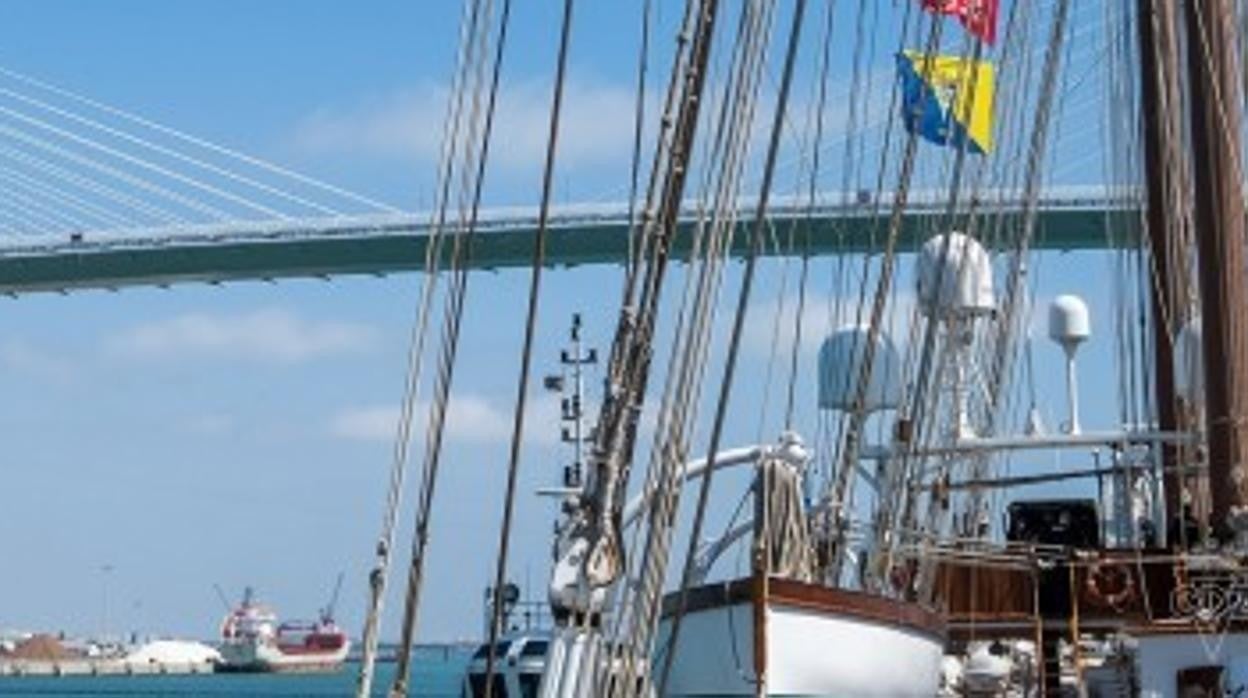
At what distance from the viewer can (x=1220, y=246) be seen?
574 inches

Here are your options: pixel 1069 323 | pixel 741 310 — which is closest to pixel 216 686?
pixel 1069 323

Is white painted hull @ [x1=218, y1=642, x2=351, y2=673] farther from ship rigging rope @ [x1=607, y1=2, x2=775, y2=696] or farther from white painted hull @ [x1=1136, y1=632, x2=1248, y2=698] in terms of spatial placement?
ship rigging rope @ [x1=607, y1=2, x2=775, y2=696]

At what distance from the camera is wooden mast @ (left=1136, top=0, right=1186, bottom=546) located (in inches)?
659

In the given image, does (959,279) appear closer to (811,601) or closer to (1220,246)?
(1220,246)

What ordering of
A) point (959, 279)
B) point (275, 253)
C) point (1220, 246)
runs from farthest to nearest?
1. point (275, 253)
2. point (959, 279)
3. point (1220, 246)

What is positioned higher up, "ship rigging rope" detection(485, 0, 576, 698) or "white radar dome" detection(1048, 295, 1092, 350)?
"white radar dome" detection(1048, 295, 1092, 350)

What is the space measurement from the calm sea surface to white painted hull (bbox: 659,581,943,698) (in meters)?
65.9

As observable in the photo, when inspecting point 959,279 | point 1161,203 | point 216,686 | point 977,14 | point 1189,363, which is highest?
point 216,686

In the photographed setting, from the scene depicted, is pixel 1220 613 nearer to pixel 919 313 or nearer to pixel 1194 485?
pixel 1194 485

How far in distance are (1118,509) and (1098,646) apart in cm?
132

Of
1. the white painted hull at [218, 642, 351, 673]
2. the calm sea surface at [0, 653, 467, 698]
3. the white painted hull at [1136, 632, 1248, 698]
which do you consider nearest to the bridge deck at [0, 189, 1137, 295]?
the calm sea surface at [0, 653, 467, 698]

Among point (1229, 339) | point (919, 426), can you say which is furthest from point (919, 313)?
point (1229, 339)

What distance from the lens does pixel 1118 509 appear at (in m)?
18.2

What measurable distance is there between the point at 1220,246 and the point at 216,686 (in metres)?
104
